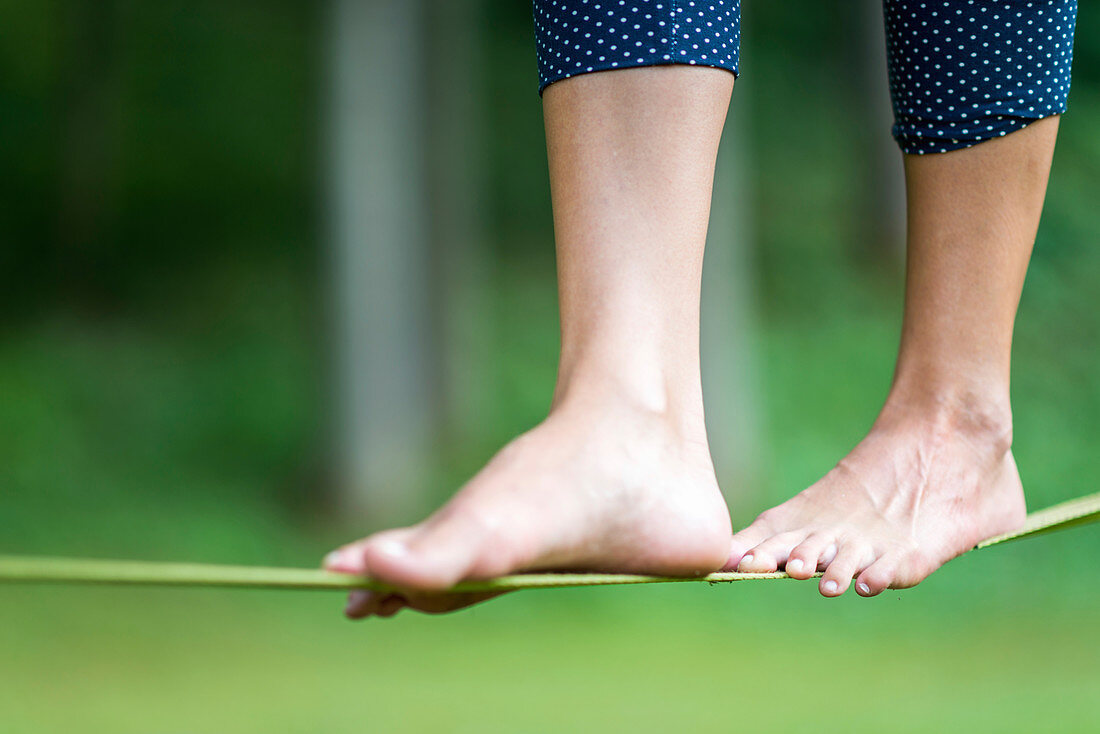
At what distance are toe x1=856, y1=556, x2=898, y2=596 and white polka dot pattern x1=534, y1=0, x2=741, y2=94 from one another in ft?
1.18

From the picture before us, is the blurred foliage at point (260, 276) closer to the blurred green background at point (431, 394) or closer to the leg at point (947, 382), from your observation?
the blurred green background at point (431, 394)

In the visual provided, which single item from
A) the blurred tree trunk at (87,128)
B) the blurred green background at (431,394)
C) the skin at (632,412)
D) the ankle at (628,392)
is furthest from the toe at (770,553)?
the blurred tree trunk at (87,128)

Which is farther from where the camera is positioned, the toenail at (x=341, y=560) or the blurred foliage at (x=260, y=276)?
the blurred foliage at (x=260, y=276)

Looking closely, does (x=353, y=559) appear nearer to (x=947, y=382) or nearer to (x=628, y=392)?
(x=628, y=392)

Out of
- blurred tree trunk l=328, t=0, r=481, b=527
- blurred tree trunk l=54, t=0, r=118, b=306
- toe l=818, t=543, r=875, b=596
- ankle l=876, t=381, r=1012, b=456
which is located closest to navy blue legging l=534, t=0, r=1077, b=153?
ankle l=876, t=381, r=1012, b=456

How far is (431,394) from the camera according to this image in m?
4.04

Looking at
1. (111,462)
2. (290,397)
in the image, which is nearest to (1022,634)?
(290,397)

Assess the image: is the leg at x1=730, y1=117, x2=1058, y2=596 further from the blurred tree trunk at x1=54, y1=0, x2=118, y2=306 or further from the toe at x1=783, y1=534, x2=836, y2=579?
the blurred tree trunk at x1=54, y1=0, x2=118, y2=306

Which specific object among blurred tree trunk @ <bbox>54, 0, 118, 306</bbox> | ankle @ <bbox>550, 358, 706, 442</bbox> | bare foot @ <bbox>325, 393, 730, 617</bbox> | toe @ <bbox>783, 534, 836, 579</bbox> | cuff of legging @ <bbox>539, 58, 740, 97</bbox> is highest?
blurred tree trunk @ <bbox>54, 0, 118, 306</bbox>

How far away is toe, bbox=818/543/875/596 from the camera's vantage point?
0.79m

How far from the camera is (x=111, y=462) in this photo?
13.3ft

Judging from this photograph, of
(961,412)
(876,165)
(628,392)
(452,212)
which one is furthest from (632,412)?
(876,165)

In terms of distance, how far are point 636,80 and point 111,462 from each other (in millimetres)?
3705

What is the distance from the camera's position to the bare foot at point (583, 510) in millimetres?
609
